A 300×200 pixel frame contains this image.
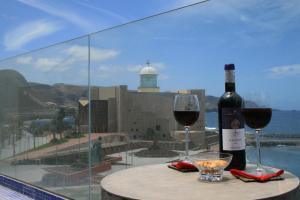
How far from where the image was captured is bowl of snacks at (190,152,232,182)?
1.24 m

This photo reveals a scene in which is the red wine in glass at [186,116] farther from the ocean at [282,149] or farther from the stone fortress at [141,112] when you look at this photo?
the stone fortress at [141,112]

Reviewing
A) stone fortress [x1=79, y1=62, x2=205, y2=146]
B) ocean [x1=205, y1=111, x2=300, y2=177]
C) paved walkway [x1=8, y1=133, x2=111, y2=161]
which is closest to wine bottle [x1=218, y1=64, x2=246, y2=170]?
ocean [x1=205, y1=111, x2=300, y2=177]

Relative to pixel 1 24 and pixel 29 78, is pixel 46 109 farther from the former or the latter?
pixel 1 24

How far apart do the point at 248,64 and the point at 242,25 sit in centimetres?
21

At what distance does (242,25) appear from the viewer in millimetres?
1972

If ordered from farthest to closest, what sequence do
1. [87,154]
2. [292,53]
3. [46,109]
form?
[46,109] → [87,154] → [292,53]

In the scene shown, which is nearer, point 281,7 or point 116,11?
point 281,7

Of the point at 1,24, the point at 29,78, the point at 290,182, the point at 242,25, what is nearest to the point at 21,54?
the point at 29,78

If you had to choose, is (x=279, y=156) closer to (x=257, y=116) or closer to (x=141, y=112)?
(x=257, y=116)

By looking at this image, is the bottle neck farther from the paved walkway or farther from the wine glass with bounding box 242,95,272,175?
the paved walkway

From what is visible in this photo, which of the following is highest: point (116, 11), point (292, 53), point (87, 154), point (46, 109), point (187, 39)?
point (116, 11)

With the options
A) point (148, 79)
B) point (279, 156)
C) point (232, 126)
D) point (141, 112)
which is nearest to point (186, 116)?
point (232, 126)

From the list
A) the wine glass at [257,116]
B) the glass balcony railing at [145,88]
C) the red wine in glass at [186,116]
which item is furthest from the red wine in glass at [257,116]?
the red wine in glass at [186,116]

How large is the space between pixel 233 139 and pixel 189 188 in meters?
0.30
